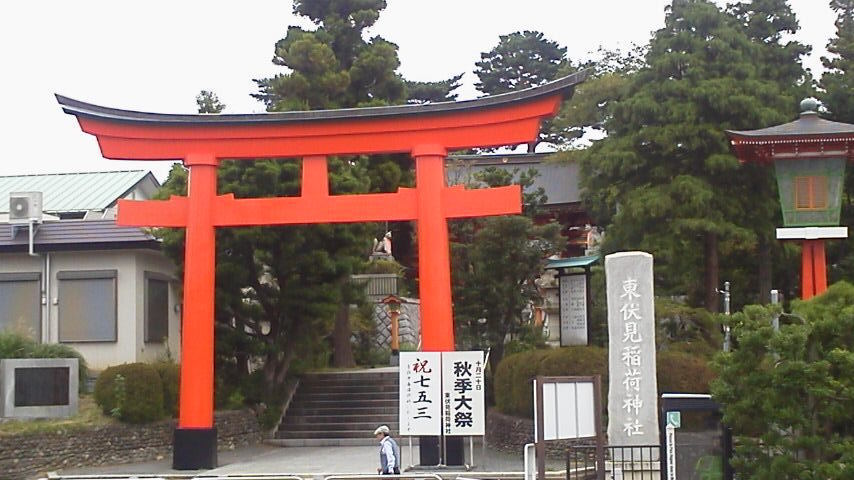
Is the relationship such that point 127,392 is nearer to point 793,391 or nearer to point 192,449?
point 192,449

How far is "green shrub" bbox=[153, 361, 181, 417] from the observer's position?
23.3 meters

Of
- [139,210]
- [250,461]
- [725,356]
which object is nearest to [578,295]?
[250,461]

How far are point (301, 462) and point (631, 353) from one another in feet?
26.1

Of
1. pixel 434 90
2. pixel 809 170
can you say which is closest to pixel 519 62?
pixel 434 90

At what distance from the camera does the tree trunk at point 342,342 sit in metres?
32.9

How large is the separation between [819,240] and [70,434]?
14.6m

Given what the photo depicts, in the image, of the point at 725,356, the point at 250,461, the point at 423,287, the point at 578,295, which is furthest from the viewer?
the point at 578,295

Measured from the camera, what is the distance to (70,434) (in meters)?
21.1

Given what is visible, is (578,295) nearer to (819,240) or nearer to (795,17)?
(819,240)

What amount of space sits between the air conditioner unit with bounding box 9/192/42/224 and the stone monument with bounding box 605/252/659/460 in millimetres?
14830

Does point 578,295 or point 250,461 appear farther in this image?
point 578,295

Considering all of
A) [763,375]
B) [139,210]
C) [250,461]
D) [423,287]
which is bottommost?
[250,461]

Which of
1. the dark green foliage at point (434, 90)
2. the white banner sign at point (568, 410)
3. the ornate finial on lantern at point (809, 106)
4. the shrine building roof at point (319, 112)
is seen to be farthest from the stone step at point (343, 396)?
the dark green foliage at point (434, 90)

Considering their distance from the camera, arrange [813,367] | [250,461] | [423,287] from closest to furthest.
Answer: [813,367] < [423,287] < [250,461]
